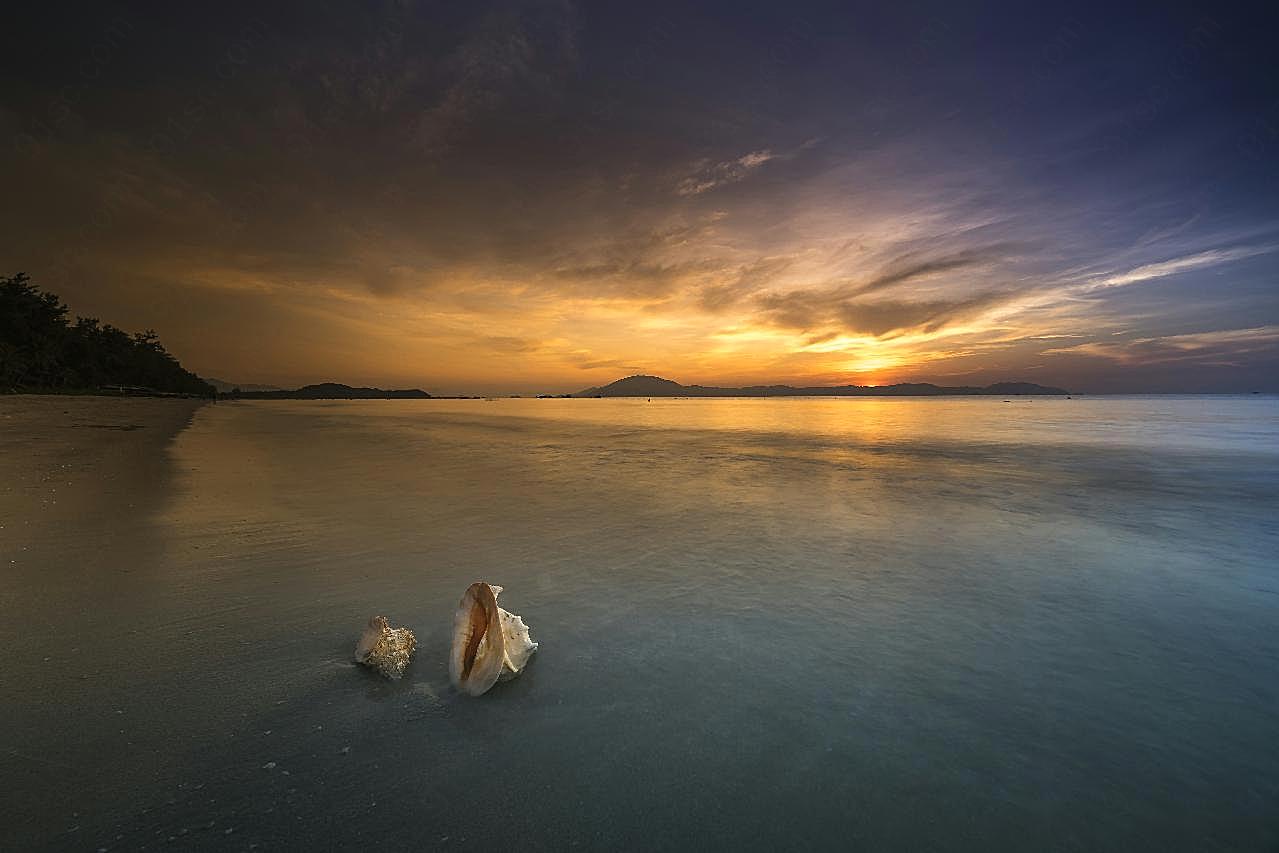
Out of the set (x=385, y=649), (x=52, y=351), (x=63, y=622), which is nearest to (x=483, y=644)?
(x=385, y=649)

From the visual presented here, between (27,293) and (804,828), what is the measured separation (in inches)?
3618

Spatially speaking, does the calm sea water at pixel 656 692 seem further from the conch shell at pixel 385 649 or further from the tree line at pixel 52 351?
the tree line at pixel 52 351

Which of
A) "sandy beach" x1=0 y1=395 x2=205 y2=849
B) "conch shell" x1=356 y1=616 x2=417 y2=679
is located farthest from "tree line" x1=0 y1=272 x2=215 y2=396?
"conch shell" x1=356 y1=616 x2=417 y2=679

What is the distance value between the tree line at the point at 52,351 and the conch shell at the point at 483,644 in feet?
230

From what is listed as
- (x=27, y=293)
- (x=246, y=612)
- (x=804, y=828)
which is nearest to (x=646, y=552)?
(x=246, y=612)

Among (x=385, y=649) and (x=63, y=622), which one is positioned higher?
(x=385, y=649)

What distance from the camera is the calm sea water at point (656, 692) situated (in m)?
3.05

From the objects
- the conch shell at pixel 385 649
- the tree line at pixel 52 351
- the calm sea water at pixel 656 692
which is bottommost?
the calm sea water at pixel 656 692

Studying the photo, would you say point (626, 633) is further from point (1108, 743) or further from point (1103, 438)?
point (1103, 438)

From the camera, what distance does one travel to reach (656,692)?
443 centimetres

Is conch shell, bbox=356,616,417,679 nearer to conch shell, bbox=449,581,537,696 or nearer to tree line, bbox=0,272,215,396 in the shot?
conch shell, bbox=449,581,537,696

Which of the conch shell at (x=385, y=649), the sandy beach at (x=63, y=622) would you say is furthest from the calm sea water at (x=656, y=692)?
the conch shell at (x=385, y=649)

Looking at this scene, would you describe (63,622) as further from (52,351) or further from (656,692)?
(52,351)

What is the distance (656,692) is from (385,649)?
231 cm
